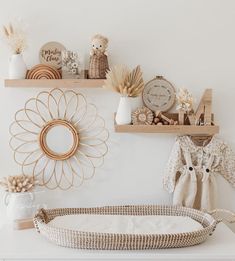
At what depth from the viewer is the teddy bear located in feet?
7.16

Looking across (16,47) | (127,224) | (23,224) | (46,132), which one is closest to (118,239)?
(127,224)

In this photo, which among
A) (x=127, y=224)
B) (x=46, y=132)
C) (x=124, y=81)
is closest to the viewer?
(x=127, y=224)

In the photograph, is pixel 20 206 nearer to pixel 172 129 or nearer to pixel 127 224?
pixel 127 224

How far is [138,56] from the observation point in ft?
7.58

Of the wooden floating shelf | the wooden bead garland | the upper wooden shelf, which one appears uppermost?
the upper wooden shelf

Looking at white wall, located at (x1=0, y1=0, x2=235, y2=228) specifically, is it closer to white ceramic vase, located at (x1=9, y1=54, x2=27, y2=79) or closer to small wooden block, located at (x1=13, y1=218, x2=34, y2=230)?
white ceramic vase, located at (x1=9, y1=54, x2=27, y2=79)

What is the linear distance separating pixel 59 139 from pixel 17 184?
27 cm

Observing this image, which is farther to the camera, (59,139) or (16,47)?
(59,139)

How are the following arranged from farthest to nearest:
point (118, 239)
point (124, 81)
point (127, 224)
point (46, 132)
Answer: point (46, 132) < point (124, 81) < point (127, 224) < point (118, 239)

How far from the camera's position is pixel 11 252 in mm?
1815

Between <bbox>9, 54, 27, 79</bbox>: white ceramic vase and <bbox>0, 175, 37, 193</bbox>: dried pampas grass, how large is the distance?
44cm

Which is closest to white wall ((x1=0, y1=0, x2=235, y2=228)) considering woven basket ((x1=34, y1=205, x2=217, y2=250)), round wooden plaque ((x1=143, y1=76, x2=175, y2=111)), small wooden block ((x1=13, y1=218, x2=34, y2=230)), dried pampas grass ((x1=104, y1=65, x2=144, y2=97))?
round wooden plaque ((x1=143, y1=76, x2=175, y2=111))

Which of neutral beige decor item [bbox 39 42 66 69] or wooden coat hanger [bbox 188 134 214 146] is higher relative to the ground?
neutral beige decor item [bbox 39 42 66 69]

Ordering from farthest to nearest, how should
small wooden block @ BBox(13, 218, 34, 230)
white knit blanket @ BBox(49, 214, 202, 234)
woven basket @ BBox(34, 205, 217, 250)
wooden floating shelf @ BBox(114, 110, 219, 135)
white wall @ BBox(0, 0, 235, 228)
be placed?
white wall @ BBox(0, 0, 235, 228) < wooden floating shelf @ BBox(114, 110, 219, 135) < small wooden block @ BBox(13, 218, 34, 230) < white knit blanket @ BBox(49, 214, 202, 234) < woven basket @ BBox(34, 205, 217, 250)
